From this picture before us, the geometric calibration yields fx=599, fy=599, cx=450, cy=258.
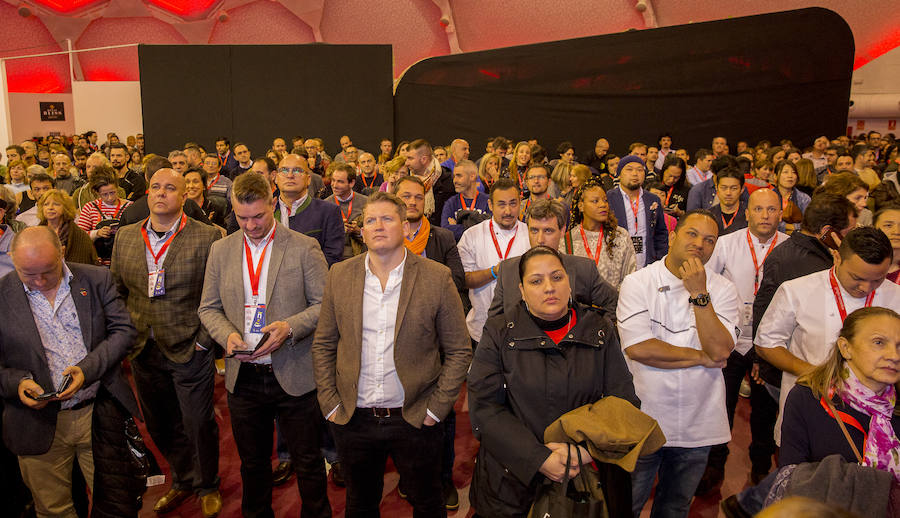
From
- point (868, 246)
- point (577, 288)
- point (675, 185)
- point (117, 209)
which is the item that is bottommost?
point (577, 288)

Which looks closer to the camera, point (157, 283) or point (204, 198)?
point (157, 283)

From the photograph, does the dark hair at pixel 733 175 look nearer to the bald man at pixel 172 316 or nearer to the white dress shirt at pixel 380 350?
the white dress shirt at pixel 380 350

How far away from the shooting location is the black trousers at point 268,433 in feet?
9.27

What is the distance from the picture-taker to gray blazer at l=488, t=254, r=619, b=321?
283cm

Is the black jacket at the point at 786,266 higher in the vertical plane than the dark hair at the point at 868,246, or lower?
lower

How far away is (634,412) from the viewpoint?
2.06 m

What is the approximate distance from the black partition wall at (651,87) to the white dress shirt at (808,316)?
1033cm

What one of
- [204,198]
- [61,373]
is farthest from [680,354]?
[204,198]

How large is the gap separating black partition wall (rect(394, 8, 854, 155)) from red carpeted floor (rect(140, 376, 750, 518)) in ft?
30.8

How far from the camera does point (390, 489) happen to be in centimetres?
354

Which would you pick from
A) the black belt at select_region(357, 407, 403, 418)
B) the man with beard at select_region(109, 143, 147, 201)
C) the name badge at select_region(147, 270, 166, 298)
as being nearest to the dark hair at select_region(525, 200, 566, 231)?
the black belt at select_region(357, 407, 403, 418)

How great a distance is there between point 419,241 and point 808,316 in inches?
76.7

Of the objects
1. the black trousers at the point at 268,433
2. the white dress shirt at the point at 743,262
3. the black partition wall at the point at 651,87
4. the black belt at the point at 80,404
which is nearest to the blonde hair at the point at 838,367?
the white dress shirt at the point at 743,262

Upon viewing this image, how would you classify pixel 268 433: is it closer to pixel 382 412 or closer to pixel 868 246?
pixel 382 412
